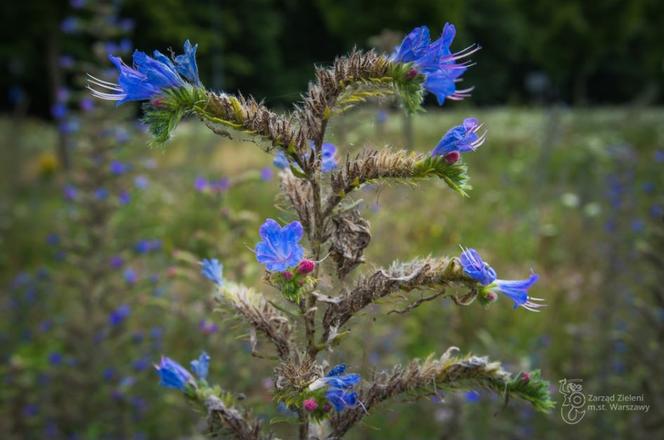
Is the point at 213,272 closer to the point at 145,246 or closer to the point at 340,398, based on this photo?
the point at 340,398

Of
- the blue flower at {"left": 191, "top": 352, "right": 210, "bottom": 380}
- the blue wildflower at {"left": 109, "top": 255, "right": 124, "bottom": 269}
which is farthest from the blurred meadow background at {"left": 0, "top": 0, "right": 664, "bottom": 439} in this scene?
the blue flower at {"left": 191, "top": 352, "right": 210, "bottom": 380}

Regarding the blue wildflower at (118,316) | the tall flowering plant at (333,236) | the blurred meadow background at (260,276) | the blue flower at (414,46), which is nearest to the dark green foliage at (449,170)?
the tall flowering plant at (333,236)

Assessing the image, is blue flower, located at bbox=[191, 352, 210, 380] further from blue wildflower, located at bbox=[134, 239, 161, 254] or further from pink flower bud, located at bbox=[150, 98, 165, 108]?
blue wildflower, located at bbox=[134, 239, 161, 254]

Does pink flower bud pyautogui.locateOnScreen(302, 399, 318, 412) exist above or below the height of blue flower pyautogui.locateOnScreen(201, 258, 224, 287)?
below

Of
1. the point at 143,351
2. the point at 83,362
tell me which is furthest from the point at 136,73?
the point at 143,351

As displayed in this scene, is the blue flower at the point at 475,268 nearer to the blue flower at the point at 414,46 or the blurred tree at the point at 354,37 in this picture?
the blue flower at the point at 414,46

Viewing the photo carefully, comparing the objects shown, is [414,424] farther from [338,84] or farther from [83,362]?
[338,84]

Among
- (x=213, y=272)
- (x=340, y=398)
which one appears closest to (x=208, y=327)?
(x=213, y=272)
